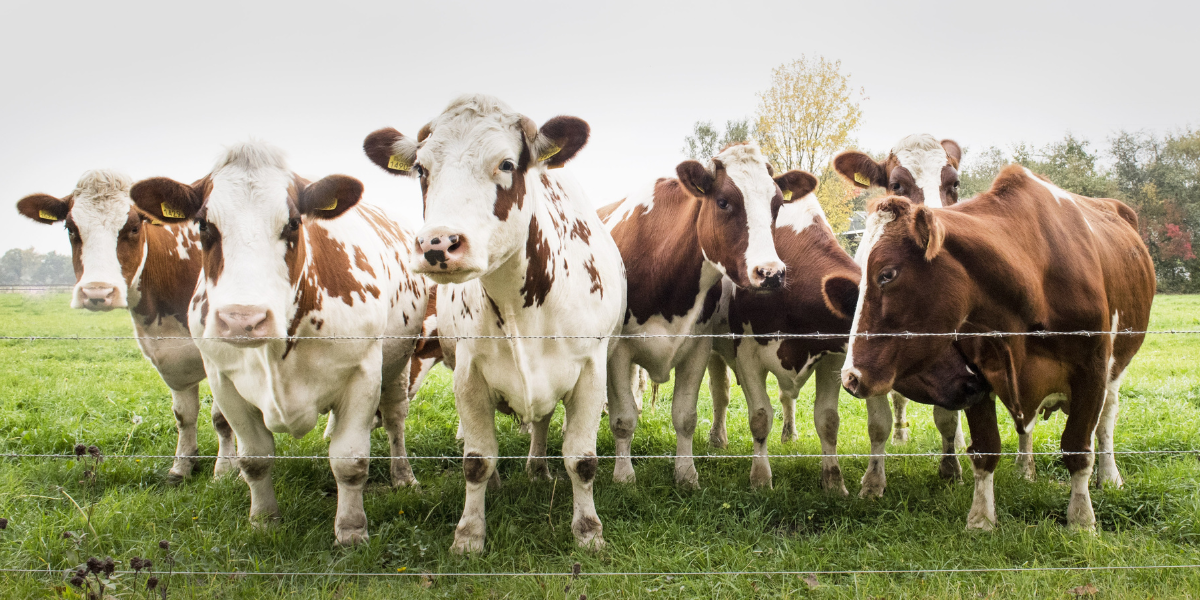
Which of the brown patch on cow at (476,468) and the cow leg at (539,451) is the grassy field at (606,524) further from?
the brown patch on cow at (476,468)

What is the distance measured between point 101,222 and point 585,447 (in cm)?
338

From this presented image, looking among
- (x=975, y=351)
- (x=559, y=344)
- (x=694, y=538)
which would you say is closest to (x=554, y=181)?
(x=559, y=344)

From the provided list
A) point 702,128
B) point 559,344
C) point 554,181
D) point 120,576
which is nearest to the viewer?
point 120,576

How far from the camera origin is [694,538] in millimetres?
3863

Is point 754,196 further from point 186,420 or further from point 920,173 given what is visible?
point 186,420

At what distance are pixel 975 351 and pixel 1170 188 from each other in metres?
8.42

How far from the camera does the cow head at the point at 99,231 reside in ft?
13.8

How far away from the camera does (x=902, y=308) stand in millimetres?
3525

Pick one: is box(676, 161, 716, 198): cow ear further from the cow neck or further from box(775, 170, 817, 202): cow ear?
the cow neck

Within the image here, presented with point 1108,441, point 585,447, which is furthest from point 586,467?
point 1108,441

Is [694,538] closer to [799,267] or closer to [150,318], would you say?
[799,267]

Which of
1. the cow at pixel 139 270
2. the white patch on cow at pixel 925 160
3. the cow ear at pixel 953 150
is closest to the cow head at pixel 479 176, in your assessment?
the cow at pixel 139 270

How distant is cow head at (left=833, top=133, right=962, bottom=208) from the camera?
16.1ft

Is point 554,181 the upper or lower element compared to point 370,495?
upper
